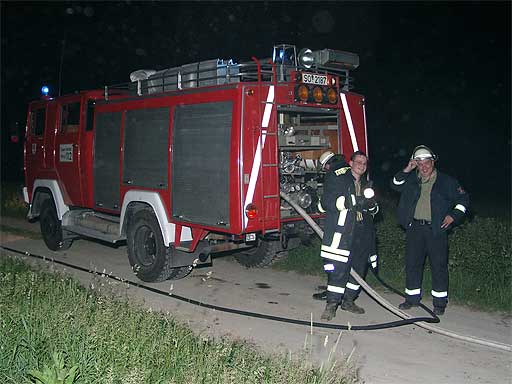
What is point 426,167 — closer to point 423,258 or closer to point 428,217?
point 428,217

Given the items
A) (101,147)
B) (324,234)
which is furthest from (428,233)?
(101,147)

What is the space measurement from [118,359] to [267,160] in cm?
315

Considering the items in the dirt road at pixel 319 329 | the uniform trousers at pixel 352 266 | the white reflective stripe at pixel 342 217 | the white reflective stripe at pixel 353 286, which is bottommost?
the dirt road at pixel 319 329

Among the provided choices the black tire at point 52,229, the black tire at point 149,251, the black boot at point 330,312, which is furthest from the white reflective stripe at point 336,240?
the black tire at point 52,229

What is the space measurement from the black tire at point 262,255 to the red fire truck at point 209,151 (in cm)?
2

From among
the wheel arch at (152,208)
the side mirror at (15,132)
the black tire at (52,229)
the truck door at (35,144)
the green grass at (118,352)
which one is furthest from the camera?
the side mirror at (15,132)

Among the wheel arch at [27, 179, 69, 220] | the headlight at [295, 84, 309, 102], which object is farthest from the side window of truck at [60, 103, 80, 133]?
the headlight at [295, 84, 309, 102]

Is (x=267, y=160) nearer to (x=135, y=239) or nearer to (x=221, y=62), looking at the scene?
(x=221, y=62)

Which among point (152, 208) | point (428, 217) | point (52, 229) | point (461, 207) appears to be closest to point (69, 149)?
point (52, 229)

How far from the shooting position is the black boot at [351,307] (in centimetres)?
677

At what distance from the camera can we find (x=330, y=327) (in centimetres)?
603

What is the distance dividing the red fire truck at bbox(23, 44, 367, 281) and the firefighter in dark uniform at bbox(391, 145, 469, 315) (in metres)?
1.33

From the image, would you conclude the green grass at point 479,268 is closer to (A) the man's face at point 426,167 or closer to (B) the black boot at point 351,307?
(B) the black boot at point 351,307

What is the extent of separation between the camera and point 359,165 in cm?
666
